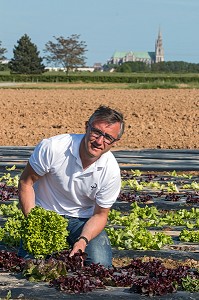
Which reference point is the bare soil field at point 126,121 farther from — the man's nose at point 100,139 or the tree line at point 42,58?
the tree line at point 42,58

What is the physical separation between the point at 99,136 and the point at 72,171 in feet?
1.48

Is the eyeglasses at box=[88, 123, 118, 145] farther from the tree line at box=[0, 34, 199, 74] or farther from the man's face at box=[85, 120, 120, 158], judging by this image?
the tree line at box=[0, 34, 199, 74]

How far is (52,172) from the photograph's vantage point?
611 cm

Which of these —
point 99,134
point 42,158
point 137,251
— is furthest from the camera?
point 137,251

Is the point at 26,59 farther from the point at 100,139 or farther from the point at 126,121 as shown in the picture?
the point at 100,139

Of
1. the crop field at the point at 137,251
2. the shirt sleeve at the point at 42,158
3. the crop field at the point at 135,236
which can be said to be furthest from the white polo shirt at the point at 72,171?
the crop field at the point at 137,251

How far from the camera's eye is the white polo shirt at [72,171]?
604 cm

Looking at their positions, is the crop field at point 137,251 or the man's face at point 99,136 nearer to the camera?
the crop field at point 137,251

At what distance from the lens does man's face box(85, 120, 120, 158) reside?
5.81 metres

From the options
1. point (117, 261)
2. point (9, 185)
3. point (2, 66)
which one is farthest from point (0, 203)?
point (2, 66)

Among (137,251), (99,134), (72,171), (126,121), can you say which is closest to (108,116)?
(99,134)

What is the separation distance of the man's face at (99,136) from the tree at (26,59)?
98.4 m

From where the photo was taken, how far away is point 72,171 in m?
6.10

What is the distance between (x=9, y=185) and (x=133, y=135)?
32.0 ft
